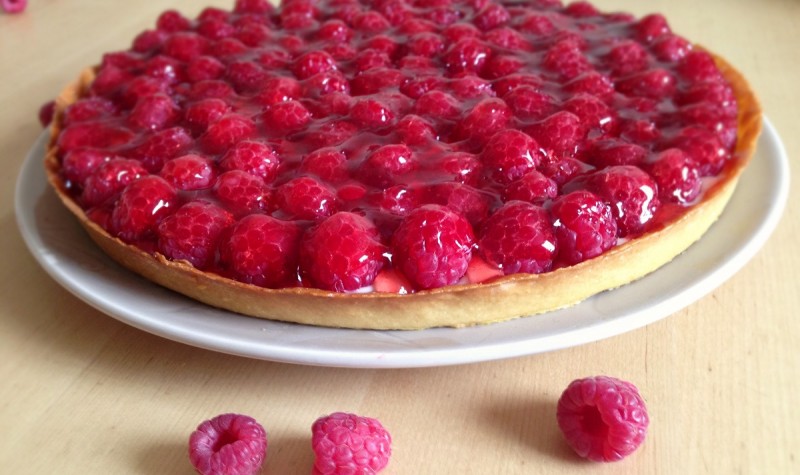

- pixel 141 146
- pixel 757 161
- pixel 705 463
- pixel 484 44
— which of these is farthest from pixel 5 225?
pixel 757 161

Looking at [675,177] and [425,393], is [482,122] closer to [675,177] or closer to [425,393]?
[675,177]

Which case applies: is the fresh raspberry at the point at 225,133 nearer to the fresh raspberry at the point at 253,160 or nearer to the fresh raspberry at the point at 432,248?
the fresh raspberry at the point at 253,160

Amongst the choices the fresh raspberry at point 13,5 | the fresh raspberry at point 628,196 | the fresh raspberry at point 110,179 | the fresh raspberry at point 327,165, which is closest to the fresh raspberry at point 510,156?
the fresh raspberry at point 628,196

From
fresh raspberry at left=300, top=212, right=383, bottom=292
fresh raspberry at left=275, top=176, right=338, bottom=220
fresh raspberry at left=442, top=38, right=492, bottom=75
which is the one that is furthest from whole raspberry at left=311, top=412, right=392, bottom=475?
fresh raspberry at left=442, top=38, right=492, bottom=75

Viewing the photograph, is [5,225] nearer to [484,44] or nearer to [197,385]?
[197,385]

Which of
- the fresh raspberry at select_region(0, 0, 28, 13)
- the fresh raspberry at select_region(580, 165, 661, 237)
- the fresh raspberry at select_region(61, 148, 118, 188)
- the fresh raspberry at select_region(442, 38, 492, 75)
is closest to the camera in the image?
the fresh raspberry at select_region(580, 165, 661, 237)

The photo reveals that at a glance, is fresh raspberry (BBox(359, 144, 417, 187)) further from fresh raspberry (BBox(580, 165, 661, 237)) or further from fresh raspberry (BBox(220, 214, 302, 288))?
fresh raspberry (BBox(580, 165, 661, 237))
